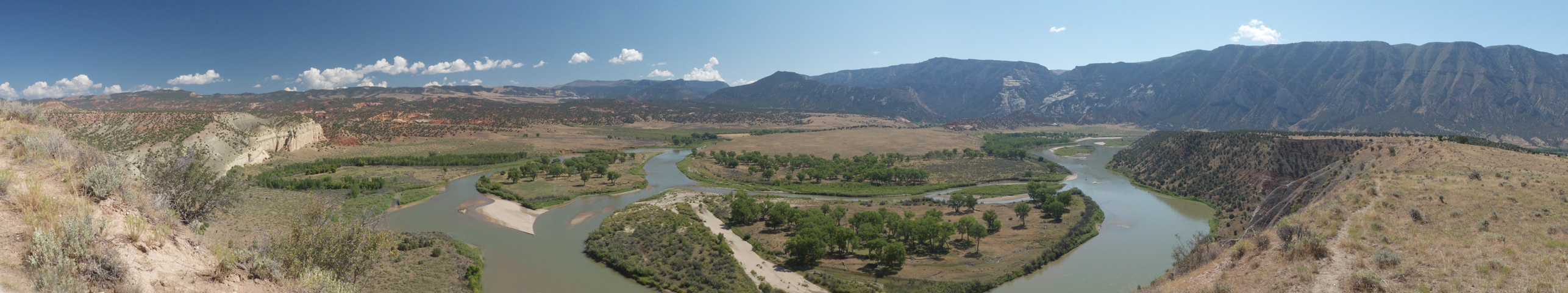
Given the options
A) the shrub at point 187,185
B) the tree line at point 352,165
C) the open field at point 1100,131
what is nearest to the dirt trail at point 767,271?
the shrub at point 187,185

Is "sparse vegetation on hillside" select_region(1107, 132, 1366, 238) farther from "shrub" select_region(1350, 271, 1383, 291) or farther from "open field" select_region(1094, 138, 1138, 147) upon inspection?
"open field" select_region(1094, 138, 1138, 147)

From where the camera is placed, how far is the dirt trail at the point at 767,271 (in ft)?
103

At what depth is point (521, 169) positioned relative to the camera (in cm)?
6819

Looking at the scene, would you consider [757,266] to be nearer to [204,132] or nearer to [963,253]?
[963,253]

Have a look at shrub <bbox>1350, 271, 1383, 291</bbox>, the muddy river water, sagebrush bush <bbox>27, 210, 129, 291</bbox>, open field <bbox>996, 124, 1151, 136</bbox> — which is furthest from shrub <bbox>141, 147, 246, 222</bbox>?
open field <bbox>996, 124, 1151, 136</bbox>

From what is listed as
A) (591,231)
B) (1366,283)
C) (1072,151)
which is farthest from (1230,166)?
(591,231)

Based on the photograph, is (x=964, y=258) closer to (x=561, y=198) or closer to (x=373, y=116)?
(x=561, y=198)

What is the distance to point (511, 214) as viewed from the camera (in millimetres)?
48312

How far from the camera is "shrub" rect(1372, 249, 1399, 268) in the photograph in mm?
13672

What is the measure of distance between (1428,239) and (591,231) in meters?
Result: 43.5

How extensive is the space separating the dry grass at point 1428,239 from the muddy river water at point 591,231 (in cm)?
1123

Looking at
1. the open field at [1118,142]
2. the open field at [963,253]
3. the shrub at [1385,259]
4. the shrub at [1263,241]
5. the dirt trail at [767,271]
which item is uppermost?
the shrub at [1385,259]

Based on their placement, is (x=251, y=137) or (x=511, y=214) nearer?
(x=511, y=214)

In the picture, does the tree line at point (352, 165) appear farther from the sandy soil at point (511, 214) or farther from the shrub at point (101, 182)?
the shrub at point (101, 182)
